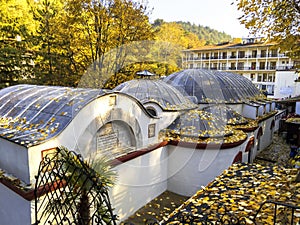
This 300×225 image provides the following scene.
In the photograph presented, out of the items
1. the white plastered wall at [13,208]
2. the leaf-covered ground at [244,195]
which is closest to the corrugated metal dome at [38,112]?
the white plastered wall at [13,208]

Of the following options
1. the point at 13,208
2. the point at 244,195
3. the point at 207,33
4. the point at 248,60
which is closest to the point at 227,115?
the point at 244,195

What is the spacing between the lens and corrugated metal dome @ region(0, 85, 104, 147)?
5.75m

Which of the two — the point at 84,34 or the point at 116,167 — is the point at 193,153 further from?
the point at 84,34

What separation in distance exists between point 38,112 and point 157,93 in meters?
6.48

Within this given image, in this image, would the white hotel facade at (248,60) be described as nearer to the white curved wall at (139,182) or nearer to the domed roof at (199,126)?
the domed roof at (199,126)

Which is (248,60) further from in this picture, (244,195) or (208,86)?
(244,195)

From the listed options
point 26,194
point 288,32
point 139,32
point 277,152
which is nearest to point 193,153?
point 26,194

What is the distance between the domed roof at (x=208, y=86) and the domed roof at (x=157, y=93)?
262 cm

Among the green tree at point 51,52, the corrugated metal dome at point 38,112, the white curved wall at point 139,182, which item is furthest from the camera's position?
the green tree at point 51,52

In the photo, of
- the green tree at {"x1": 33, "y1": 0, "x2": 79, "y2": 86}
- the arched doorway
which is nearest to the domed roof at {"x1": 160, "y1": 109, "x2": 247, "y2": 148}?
the arched doorway

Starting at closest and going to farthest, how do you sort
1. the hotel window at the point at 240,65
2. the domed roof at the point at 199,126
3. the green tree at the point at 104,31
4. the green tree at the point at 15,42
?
1. the domed roof at the point at 199,126
2. the green tree at the point at 104,31
3. the green tree at the point at 15,42
4. the hotel window at the point at 240,65

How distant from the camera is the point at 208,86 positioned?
15195 millimetres

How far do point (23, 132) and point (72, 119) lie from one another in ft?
4.25

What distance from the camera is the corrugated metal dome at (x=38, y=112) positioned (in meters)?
5.75
